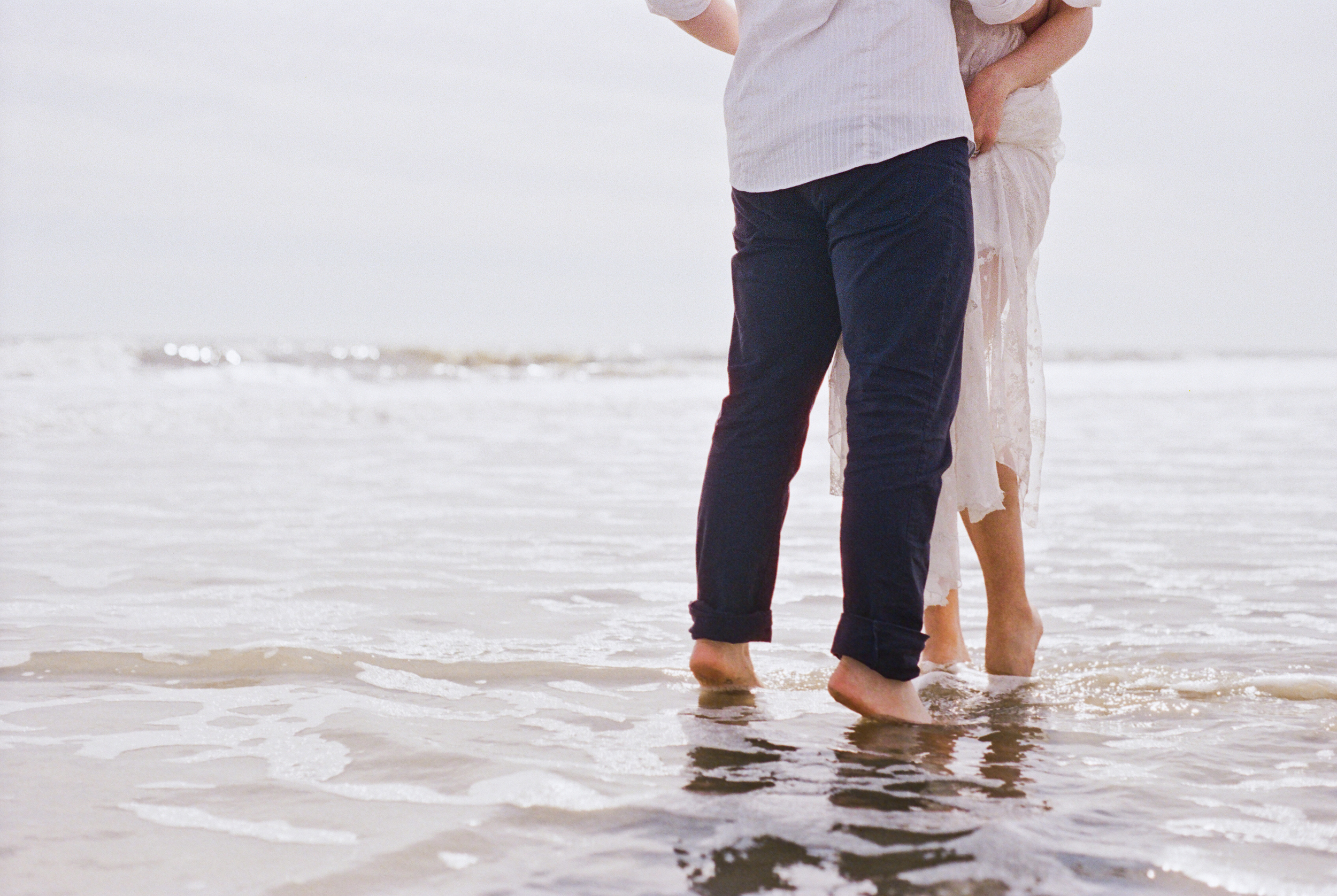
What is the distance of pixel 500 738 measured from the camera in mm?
1620

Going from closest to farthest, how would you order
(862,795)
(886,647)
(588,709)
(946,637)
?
(862,795), (886,647), (588,709), (946,637)

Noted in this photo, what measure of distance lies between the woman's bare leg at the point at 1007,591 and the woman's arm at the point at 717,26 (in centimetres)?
87

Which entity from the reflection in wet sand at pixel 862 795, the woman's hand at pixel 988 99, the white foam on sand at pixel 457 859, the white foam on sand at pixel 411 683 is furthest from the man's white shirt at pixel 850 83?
the white foam on sand at pixel 457 859

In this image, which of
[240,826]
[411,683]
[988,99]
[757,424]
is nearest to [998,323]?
[988,99]

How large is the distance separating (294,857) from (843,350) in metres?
1.11

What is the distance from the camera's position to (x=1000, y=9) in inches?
71.1

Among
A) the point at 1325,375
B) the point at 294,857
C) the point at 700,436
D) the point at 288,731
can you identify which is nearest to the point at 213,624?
the point at 288,731

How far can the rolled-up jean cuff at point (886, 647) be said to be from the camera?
1.68 m

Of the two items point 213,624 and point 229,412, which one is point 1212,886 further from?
point 229,412

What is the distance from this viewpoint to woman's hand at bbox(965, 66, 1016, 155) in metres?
1.92

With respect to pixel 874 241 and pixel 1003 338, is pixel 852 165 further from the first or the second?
pixel 1003 338

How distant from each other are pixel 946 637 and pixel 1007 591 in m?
0.17

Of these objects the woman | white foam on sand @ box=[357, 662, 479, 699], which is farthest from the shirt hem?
white foam on sand @ box=[357, 662, 479, 699]

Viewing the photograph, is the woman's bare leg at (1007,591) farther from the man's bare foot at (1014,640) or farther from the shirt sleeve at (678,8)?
the shirt sleeve at (678,8)
